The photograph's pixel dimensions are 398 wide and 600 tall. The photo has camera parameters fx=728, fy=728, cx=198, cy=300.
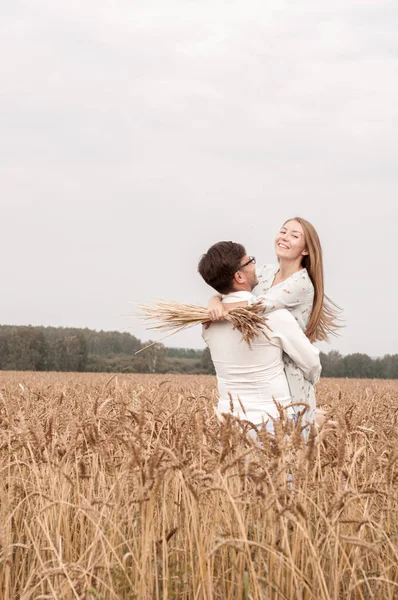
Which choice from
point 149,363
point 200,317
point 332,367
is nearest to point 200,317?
point 200,317

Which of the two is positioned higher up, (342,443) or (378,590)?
(342,443)

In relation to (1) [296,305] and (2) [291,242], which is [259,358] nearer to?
(1) [296,305]

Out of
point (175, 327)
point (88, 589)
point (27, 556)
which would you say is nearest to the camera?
point (88, 589)

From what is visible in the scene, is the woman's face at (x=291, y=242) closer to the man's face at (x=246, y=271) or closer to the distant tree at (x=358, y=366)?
the man's face at (x=246, y=271)

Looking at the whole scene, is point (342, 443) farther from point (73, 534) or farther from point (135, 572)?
point (73, 534)

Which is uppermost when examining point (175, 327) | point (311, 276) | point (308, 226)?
point (308, 226)

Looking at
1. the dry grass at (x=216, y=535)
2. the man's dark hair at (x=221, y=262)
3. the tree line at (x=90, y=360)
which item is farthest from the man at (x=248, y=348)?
A: the tree line at (x=90, y=360)

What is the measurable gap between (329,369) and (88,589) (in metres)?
49.6

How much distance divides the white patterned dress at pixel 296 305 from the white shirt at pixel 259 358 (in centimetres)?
10

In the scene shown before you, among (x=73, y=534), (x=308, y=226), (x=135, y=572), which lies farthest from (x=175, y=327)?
(x=135, y=572)

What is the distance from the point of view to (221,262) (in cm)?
386

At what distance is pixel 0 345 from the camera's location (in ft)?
173

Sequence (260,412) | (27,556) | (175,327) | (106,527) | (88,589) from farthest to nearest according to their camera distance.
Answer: (175,327)
(260,412)
(27,556)
(106,527)
(88,589)

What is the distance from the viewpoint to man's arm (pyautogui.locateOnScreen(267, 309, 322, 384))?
12.9 feet
